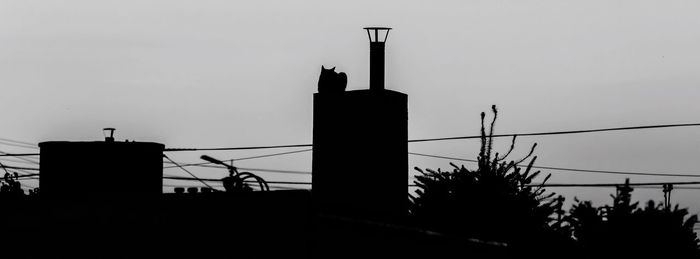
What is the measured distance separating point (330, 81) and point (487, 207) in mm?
4169

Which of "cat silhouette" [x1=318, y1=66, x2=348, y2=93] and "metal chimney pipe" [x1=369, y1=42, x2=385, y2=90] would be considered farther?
"cat silhouette" [x1=318, y1=66, x2=348, y2=93]

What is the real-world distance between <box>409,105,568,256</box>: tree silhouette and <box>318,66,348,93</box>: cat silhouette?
3.04 meters

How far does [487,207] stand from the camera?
2486 cm

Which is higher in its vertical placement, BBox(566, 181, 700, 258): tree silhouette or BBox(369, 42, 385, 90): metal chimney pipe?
BBox(369, 42, 385, 90): metal chimney pipe

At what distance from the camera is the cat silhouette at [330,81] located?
76.6 feet

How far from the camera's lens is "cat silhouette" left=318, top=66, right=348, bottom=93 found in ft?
76.6

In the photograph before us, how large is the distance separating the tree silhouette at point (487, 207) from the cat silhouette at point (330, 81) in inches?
120

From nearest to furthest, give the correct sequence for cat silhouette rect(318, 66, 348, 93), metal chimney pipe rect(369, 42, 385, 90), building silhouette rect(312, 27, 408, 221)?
building silhouette rect(312, 27, 408, 221), metal chimney pipe rect(369, 42, 385, 90), cat silhouette rect(318, 66, 348, 93)

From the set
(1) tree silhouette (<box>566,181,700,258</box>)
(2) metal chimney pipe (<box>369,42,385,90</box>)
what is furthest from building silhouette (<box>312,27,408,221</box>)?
(1) tree silhouette (<box>566,181,700,258</box>)

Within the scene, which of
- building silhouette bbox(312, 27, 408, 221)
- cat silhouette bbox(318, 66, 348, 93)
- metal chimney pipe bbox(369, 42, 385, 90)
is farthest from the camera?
cat silhouette bbox(318, 66, 348, 93)

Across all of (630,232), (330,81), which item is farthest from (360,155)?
(630,232)

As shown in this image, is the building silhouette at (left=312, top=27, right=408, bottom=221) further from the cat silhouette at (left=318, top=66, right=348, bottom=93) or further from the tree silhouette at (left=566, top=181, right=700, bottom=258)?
the tree silhouette at (left=566, top=181, right=700, bottom=258)

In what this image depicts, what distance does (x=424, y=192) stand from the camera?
25.4 meters

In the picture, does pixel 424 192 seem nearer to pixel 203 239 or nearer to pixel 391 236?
pixel 391 236
